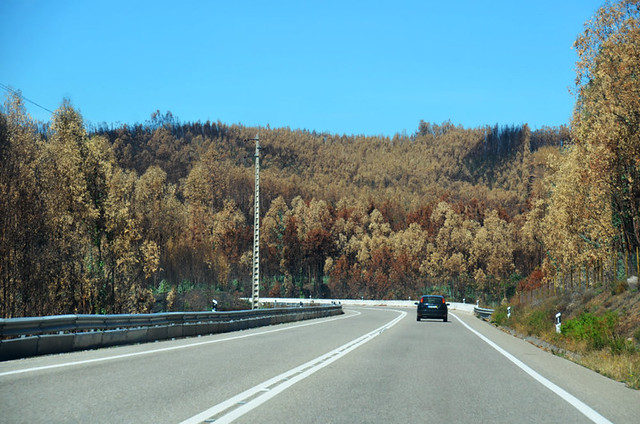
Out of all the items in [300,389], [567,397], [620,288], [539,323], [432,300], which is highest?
[620,288]

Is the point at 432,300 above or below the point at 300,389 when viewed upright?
above

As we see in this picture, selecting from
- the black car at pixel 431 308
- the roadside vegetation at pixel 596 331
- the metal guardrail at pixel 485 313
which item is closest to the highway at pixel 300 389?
the roadside vegetation at pixel 596 331

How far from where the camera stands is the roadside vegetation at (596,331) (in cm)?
1334

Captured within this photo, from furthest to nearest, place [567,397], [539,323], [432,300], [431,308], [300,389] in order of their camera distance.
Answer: [432,300] → [431,308] → [539,323] → [300,389] → [567,397]

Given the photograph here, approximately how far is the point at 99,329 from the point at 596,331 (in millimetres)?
12787

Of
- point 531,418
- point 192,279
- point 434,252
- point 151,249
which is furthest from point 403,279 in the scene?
point 531,418

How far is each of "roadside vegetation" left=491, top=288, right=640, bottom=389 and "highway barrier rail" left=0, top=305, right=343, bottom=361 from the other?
1090cm

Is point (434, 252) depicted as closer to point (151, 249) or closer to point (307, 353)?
point (151, 249)

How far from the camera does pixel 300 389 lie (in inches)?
373

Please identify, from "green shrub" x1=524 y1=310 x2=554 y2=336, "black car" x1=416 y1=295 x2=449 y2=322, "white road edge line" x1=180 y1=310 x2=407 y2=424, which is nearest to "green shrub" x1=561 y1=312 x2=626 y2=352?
"green shrub" x1=524 y1=310 x2=554 y2=336

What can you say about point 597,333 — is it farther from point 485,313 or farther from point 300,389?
point 485,313

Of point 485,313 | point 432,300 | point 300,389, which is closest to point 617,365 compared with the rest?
point 300,389

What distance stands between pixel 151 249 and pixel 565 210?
34.4 m

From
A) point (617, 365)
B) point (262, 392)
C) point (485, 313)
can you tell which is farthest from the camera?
point (485, 313)
